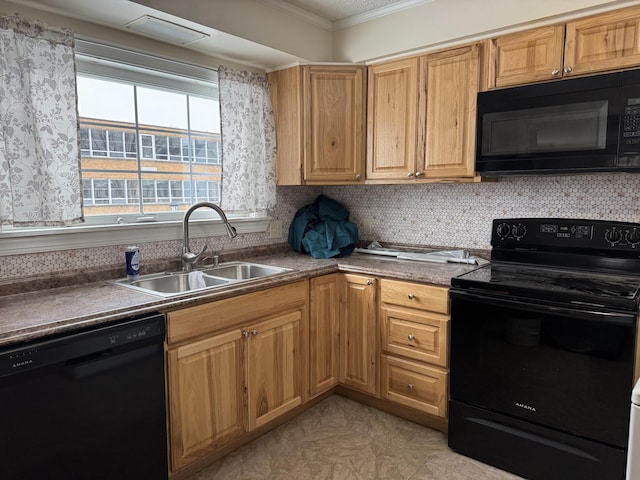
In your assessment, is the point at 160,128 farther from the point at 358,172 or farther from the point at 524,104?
Answer: the point at 524,104

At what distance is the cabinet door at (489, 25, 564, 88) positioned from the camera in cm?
Result: 209

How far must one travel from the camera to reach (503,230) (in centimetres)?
255

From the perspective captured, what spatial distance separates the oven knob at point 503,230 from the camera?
2537 millimetres

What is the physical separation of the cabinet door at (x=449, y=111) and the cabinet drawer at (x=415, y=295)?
0.66 metres

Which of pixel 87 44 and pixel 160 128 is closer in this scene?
pixel 87 44

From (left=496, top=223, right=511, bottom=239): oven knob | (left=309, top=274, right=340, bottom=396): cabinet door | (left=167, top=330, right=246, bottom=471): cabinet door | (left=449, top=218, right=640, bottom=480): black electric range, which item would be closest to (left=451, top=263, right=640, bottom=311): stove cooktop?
(left=449, top=218, right=640, bottom=480): black electric range

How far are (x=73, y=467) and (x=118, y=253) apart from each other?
3.40 ft

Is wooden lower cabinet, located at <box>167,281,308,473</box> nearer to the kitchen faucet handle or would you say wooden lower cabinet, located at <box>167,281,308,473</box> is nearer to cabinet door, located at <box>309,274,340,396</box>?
cabinet door, located at <box>309,274,340,396</box>

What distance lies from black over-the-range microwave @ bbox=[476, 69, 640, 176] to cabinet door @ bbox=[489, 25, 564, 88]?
69 mm

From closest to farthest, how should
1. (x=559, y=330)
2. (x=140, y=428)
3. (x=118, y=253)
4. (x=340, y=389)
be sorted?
(x=140, y=428) → (x=559, y=330) → (x=118, y=253) → (x=340, y=389)

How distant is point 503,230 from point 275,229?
147cm

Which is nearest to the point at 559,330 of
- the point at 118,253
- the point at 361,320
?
the point at 361,320

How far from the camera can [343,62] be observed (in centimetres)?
Answer: 289

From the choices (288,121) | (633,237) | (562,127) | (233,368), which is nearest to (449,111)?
(562,127)
